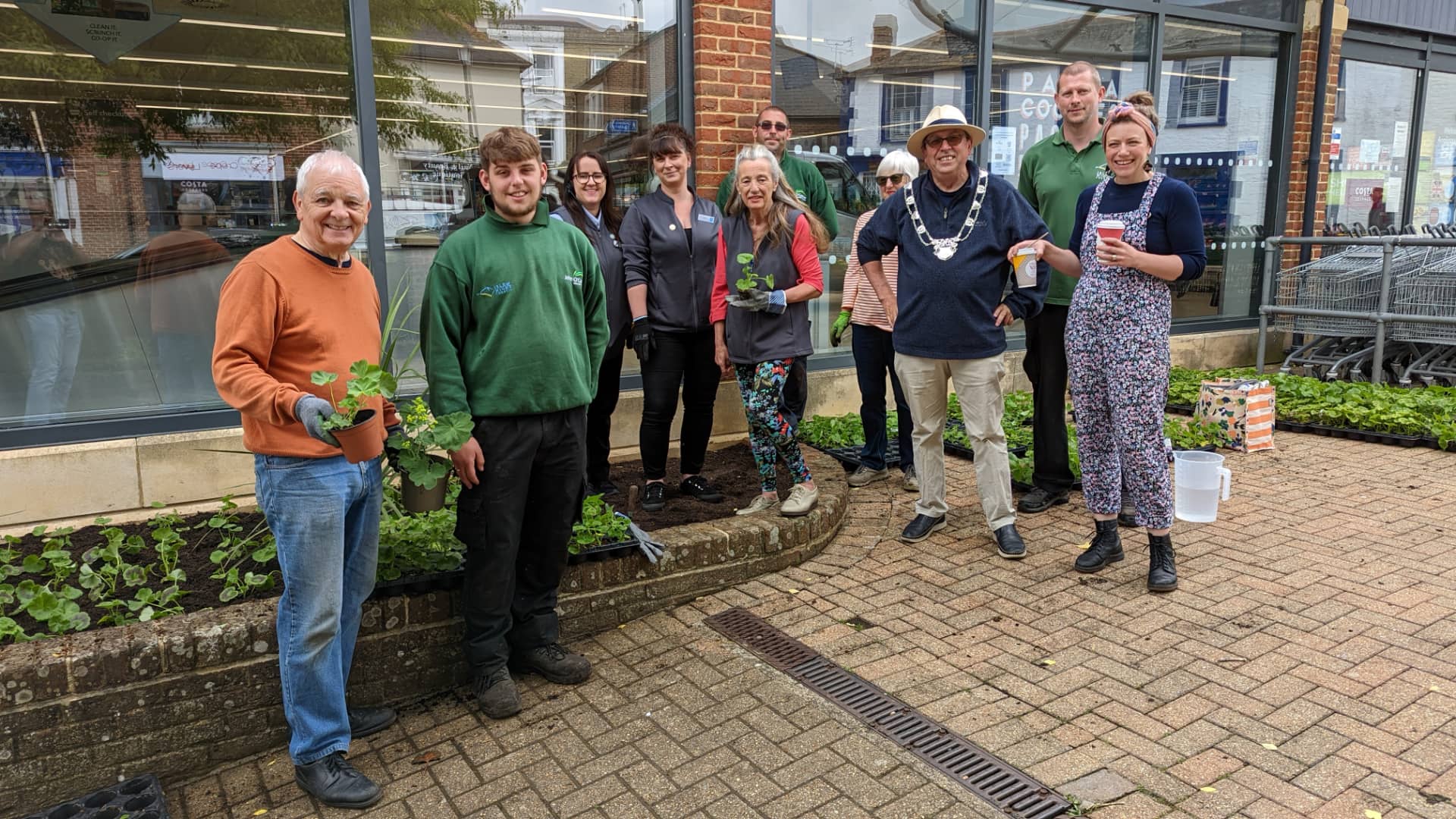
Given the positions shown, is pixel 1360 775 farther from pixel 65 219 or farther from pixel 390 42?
pixel 65 219

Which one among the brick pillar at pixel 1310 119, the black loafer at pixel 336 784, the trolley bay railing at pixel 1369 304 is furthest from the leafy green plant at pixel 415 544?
the brick pillar at pixel 1310 119

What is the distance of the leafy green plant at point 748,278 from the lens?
15.1 ft

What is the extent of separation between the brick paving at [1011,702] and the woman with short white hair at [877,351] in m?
1.07

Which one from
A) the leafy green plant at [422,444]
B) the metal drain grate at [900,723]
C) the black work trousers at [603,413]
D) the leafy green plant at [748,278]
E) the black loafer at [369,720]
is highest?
the leafy green plant at [748,278]

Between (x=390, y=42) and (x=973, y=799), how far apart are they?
4.91m

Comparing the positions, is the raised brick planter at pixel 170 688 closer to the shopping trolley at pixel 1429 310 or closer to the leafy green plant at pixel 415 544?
the leafy green plant at pixel 415 544

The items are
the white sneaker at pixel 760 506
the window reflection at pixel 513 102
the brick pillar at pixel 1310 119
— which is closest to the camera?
the white sneaker at pixel 760 506

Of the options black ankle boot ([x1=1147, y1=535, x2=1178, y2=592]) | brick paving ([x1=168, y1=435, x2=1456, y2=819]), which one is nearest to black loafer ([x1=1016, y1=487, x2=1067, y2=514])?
brick paving ([x1=168, y1=435, x2=1456, y2=819])

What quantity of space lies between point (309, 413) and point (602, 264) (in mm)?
2437

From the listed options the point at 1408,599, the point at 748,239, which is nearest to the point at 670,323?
the point at 748,239

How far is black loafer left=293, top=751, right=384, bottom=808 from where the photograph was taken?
288 centimetres

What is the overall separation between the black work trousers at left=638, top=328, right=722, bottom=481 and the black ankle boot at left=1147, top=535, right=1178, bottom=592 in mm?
2227

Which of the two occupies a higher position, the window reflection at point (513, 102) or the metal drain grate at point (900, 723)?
the window reflection at point (513, 102)

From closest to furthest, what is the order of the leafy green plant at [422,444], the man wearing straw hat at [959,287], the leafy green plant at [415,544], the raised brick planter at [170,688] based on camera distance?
the raised brick planter at [170,688] < the leafy green plant at [422,444] < the leafy green plant at [415,544] < the man wearing straw hat at [959,287]
